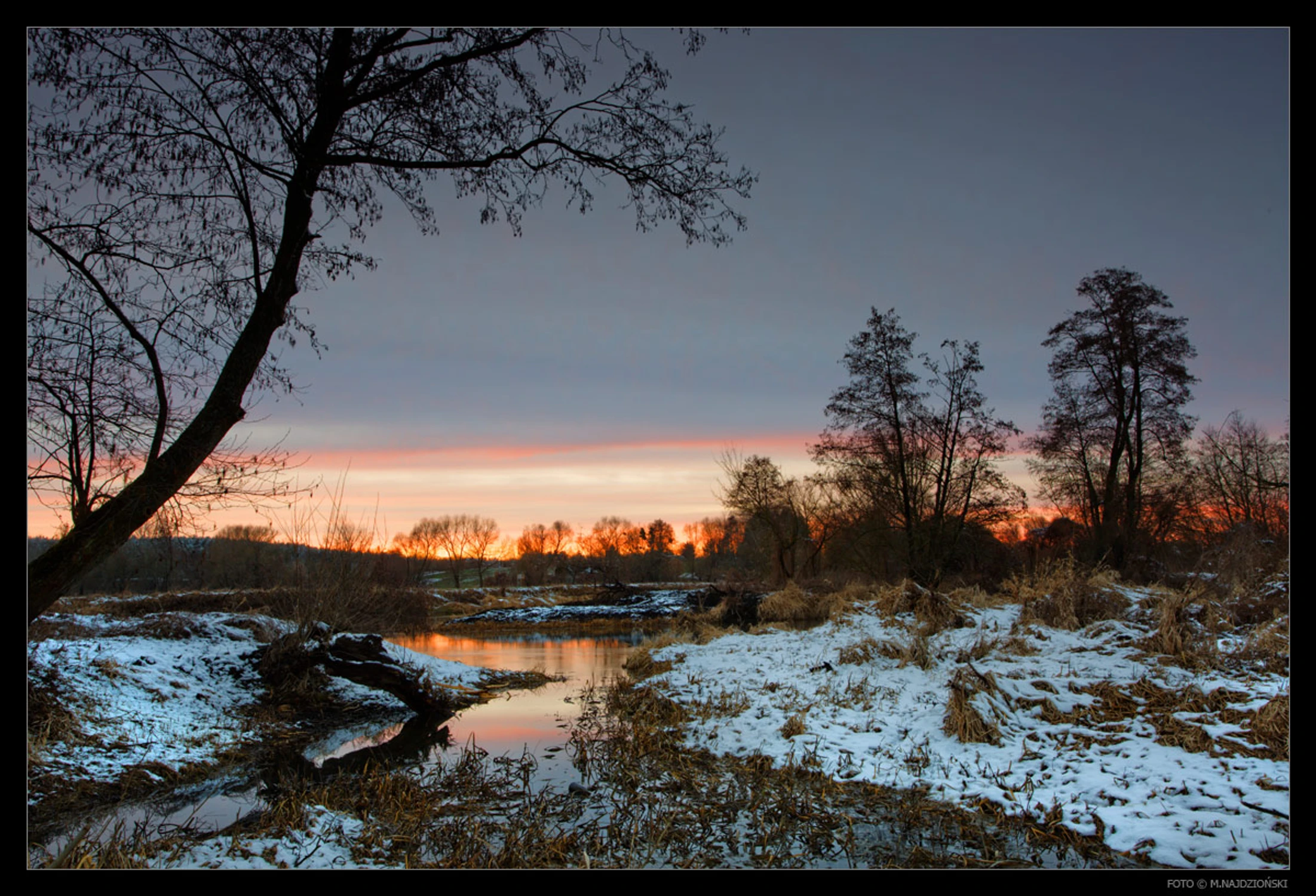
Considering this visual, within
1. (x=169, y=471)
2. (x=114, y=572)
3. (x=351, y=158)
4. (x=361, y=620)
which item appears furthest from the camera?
(x=114, y=572)

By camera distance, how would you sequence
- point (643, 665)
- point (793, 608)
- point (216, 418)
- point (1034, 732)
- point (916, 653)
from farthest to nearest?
point (793, 608), point (643, 665), point (916, 653), point (1034, 732), point (216, 418)

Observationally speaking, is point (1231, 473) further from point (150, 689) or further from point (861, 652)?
point (150, 689)

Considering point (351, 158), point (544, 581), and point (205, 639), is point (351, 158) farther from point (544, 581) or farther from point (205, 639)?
point (544, 581)

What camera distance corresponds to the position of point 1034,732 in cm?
713

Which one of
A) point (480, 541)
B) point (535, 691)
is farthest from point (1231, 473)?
point (480, 541)

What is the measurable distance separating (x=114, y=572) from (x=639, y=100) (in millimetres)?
43492

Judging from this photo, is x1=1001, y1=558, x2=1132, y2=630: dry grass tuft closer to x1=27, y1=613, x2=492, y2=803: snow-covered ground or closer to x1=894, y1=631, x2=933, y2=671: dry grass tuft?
x1=894, y1=631, x2=933, y2=671: dry grass tuft

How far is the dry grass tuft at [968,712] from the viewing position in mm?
7168

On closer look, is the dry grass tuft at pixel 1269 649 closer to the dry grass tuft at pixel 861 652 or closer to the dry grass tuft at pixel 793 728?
the dry grass tuft at pixel 861 652

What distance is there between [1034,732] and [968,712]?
63 cm

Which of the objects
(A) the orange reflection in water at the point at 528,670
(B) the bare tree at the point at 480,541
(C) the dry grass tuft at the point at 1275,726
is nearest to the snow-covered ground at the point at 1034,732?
(C) the dry grass tuft at the point at 1275,726

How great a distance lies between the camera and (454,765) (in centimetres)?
795
